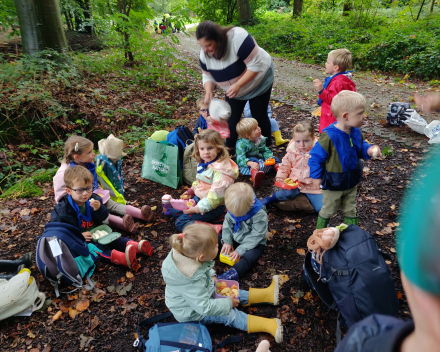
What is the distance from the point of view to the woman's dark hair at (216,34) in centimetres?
363

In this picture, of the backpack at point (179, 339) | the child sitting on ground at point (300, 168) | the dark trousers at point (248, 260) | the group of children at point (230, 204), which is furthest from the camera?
the child sitting on ground at point (300, 168)

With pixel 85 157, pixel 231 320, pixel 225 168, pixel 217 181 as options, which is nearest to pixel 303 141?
pixel 225 168

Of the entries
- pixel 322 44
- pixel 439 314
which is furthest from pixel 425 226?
pixel 322 44

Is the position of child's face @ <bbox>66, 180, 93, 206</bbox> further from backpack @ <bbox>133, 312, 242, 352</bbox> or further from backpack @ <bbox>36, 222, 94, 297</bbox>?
backpack @ <bbox>133, 312, 242, 352</bbox>

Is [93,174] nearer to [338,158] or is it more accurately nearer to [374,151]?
[338,158]

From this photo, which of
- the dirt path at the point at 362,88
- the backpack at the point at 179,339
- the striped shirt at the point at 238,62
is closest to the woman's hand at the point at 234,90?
the striped shirt at the point at 238,62

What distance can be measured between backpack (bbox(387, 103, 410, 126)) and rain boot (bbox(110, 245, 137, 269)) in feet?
18.7

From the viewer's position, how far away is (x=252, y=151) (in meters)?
4.89

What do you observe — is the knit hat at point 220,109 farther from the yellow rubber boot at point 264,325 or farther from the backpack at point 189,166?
the yellow rubber boot at point 264,325

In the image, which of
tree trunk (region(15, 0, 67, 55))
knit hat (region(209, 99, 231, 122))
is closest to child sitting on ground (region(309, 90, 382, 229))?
knit hat (region(209, 99, 231, 122))

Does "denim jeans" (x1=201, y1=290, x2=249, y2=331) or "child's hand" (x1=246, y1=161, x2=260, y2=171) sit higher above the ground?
"child's hand" (x1=246, y1=161, x2=260, y2=171)

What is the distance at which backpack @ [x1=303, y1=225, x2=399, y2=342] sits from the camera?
211cm

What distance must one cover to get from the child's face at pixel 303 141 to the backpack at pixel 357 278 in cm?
174

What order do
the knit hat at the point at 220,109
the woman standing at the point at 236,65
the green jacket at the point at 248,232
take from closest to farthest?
the green jacket at the point at 248,232 → the woman standing at the point at 236,65 → the knit hat at the point at 220,109
